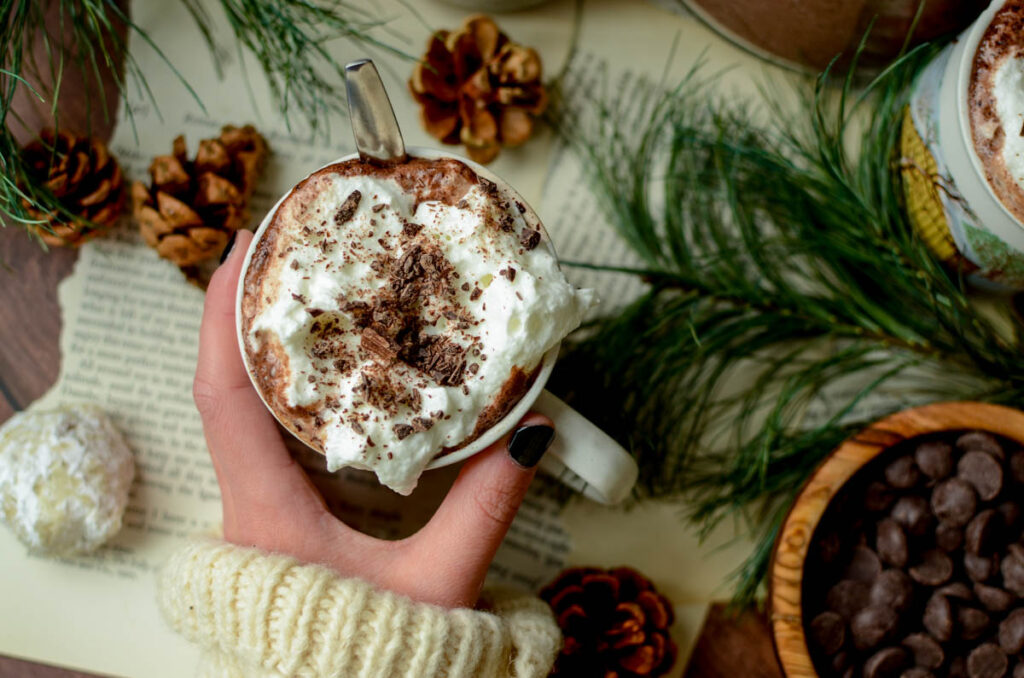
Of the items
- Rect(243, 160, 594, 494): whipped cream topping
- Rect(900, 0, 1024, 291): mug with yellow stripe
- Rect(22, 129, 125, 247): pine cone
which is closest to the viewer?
Rect(243, 160, 594, 494): whipped cream topping

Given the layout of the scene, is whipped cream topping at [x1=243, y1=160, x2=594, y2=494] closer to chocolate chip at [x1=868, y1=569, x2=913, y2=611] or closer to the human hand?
the human hand

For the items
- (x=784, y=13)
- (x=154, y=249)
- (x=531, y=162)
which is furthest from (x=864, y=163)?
(x=154, y=249)

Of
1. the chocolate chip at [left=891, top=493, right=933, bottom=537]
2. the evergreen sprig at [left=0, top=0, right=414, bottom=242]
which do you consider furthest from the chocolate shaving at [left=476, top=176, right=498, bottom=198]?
the chocolate chip at [left=891, top=493, right=933, bottom=537]

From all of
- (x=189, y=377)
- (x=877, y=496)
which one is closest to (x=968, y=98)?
(x=877, y=496)

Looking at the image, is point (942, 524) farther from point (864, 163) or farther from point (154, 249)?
point (154, 249)

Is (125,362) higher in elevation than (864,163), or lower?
lower

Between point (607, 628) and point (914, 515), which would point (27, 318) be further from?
point (914, 515)
